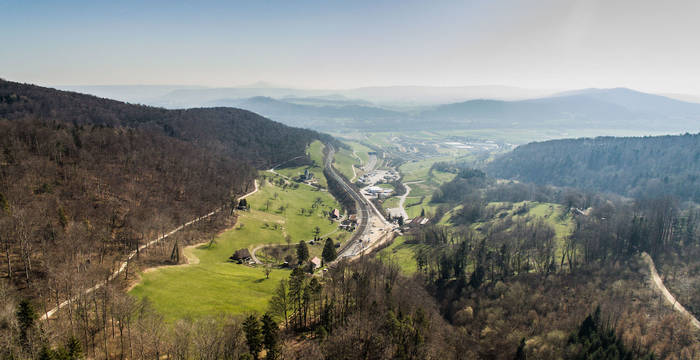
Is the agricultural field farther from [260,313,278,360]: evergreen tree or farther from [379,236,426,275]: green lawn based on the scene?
[260,313,278,360]: evergreen tree

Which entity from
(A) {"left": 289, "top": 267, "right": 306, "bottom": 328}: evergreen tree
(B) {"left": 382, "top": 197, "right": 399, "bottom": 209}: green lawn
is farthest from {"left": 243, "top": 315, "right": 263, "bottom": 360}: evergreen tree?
(B) {"left": 382, "top": 197, "right": 399, "bottom": 209}: green lawn

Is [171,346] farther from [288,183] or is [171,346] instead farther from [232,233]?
[288,183]

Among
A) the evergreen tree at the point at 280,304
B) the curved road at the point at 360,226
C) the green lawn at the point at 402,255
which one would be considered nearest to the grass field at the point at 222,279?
the evergreen tree at the point at 280,304

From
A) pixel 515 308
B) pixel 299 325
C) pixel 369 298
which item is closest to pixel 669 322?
pixel 515 308

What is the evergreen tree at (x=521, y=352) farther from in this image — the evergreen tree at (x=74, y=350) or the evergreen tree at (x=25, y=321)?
the evergreen tree at (x=25, y=321)

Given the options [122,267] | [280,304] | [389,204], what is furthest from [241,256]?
[389,204]

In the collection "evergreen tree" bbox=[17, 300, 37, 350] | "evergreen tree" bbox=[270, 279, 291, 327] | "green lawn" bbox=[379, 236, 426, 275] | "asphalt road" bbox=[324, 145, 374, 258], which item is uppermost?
"evergreen tree" bbox=[17, 300, 37, 350]
